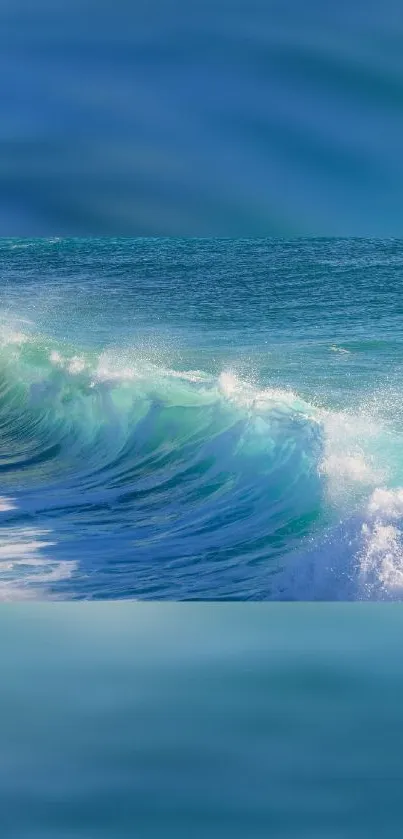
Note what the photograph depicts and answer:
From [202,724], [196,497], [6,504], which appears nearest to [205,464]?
[196,497]

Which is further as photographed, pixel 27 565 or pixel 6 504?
pixel 6 504

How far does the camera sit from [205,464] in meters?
9.90

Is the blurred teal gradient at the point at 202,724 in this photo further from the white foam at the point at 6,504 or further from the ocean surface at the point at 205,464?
the white foam at the point at 6,504

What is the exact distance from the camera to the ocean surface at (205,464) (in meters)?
6.81

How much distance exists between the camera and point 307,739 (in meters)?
2.71

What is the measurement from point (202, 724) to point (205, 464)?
7.06 m

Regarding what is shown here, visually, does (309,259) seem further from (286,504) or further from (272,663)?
(272,663)

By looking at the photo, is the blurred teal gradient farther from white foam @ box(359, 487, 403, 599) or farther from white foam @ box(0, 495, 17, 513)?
white foam @ box(0, 495, 17, 513)

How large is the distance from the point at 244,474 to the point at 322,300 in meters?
19.2


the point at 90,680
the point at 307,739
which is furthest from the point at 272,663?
the point at 307,739

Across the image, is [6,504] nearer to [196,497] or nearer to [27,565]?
[196,497]

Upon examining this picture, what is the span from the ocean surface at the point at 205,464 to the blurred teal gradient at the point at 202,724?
7.36ft

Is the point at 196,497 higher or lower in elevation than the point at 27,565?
higher

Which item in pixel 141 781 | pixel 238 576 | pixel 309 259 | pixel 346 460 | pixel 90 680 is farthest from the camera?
pixel 309 259
